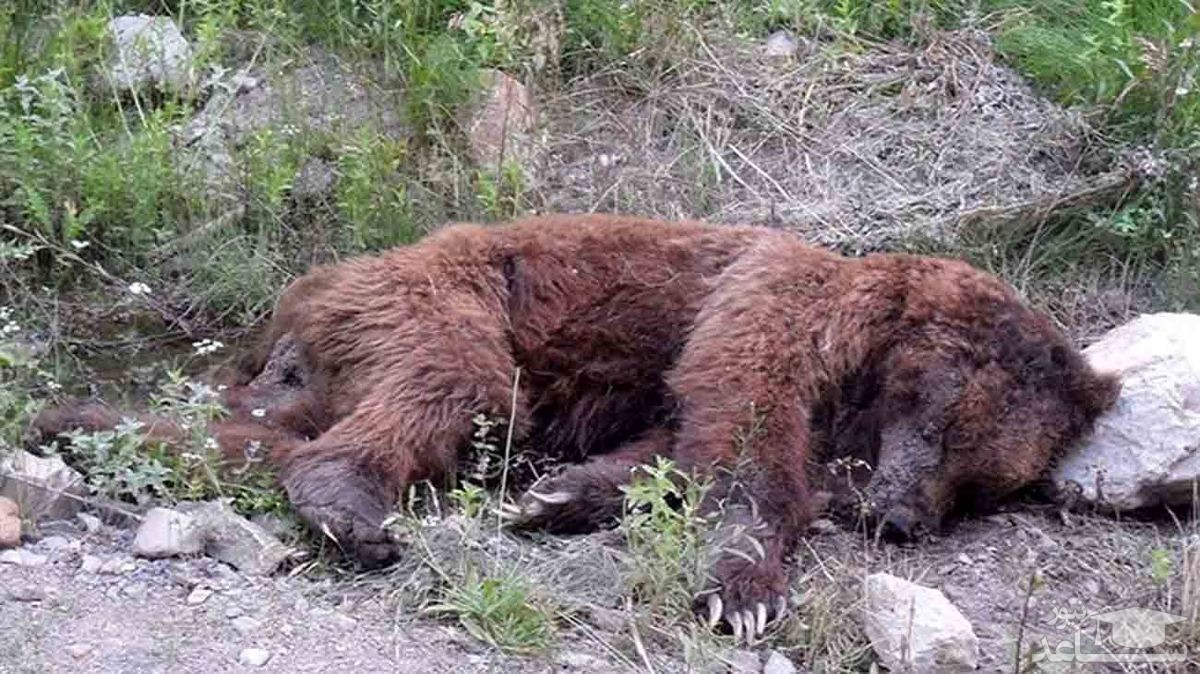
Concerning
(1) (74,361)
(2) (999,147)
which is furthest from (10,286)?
(2) (999,147)

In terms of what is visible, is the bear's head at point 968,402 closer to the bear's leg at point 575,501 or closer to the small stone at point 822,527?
the small stone at point 822,527

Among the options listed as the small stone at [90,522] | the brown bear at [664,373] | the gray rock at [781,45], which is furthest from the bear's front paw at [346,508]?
the gray rock at [781,45]

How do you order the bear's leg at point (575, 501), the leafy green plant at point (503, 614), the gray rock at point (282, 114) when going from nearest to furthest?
the leafy green plant at point (503, 614)
the bear's leg at point (575, 501)
the gray rock at point (282, 114)

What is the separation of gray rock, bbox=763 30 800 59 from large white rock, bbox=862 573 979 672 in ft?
11.8

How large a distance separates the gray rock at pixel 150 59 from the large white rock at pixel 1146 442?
362cm

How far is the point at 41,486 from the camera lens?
4578 mm

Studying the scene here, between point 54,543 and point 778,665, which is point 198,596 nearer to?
point 54,543

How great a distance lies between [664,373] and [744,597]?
1056mm

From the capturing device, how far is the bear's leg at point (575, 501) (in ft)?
16.3

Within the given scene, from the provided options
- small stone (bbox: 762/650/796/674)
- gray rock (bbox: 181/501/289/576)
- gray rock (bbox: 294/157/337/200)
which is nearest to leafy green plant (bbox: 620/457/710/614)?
small stone (bbox: 762/650/796/674)

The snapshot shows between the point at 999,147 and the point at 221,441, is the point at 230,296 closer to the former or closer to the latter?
the point at 221,441

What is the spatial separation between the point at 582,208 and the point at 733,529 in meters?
2.44

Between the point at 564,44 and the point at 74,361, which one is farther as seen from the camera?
the point at 564,44

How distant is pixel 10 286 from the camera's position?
6.07 metres
